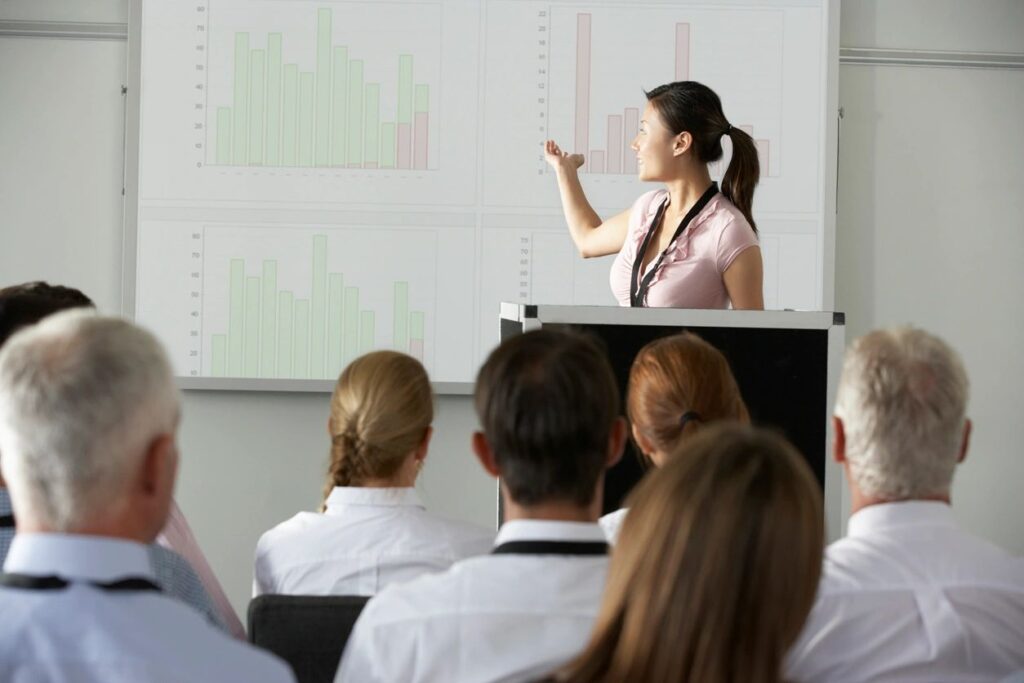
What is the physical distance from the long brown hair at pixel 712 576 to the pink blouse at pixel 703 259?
6.08 feet

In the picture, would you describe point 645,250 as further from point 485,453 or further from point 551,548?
point 551,548

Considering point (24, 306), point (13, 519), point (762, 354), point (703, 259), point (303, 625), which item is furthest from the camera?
point (703, 259)

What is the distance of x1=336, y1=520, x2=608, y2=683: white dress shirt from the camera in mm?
1294

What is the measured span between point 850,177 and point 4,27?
2911 millimetres

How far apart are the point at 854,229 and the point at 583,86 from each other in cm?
106

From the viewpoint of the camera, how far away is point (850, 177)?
424cm

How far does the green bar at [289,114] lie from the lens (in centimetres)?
410

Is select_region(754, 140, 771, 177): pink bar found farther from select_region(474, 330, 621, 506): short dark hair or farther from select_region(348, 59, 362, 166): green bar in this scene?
select_region(474, 330, 621, 506): short dark hair

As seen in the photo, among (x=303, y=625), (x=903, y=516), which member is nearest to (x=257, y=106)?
(x=303, y=625)

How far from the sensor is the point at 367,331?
412cm

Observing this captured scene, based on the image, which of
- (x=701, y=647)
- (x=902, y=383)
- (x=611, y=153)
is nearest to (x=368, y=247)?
(x=611, y=153)

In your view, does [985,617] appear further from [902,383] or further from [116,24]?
[116,24]

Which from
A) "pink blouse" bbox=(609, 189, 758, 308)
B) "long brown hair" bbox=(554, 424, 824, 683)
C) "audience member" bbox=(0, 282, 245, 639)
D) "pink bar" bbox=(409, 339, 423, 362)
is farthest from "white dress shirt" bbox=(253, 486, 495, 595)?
"pink bar" bbox=(409, 339, 423, 362)

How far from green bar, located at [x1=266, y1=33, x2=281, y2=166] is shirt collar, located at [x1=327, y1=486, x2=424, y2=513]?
2266 millimetres
